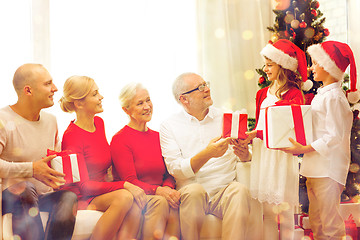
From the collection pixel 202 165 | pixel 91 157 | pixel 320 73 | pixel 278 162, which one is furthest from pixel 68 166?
pixel 320 73

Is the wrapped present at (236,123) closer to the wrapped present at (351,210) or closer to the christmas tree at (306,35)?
the christmas tree at (306,35)

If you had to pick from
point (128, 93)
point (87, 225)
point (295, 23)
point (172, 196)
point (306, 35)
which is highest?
point (295, 23)

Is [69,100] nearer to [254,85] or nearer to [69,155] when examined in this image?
[69,155]

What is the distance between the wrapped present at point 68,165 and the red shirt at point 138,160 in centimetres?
32

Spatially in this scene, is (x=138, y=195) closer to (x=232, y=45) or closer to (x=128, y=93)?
(x=128, y=93)

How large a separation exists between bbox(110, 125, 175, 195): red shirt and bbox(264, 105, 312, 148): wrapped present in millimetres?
752

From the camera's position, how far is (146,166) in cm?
244

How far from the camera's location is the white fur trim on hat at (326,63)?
2232mm

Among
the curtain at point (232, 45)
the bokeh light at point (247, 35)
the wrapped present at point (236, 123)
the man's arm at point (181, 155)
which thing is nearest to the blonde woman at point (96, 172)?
the man's arm at point (181, 155)

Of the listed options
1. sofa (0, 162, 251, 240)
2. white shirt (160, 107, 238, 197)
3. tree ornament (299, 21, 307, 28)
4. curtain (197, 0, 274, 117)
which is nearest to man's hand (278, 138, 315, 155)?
white shirt (160, 107, 238, 197)

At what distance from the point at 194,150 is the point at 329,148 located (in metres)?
0.84

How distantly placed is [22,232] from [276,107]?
1522 millimetres

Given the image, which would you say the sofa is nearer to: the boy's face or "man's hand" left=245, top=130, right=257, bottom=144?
"man's hand" left=245, top=130, right=257, bottom=144

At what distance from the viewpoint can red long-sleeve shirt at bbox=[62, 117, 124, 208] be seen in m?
2.28
